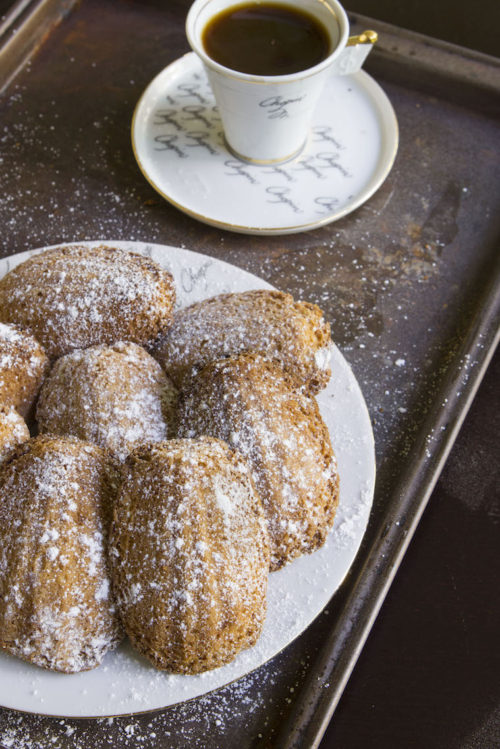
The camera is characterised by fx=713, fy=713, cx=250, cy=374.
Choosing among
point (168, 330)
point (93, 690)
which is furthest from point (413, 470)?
point (93, 690)

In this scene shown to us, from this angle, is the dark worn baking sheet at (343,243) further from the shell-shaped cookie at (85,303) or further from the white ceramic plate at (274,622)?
the shell-shaped cookie at (85,303)

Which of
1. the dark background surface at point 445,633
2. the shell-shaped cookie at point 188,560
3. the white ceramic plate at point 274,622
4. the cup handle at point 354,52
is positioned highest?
the cup handle at point 354,52

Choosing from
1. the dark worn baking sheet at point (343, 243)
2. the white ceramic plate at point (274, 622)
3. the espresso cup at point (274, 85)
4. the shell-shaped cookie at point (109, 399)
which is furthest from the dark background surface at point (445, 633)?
the espresso cup at point (274, 85)

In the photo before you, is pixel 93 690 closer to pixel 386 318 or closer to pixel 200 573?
pixel 200 573

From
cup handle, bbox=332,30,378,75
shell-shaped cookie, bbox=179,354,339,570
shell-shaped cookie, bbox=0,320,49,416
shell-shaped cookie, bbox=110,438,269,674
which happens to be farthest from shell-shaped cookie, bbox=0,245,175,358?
cup handle, bbox=332,30,378,75

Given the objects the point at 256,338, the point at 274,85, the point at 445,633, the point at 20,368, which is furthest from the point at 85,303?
the point at 445,633

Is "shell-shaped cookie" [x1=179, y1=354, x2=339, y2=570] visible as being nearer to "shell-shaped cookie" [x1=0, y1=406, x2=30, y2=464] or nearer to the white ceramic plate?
the white ceramic plate

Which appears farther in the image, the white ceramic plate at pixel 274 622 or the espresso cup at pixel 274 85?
the espresso cup at pixel 274 85
